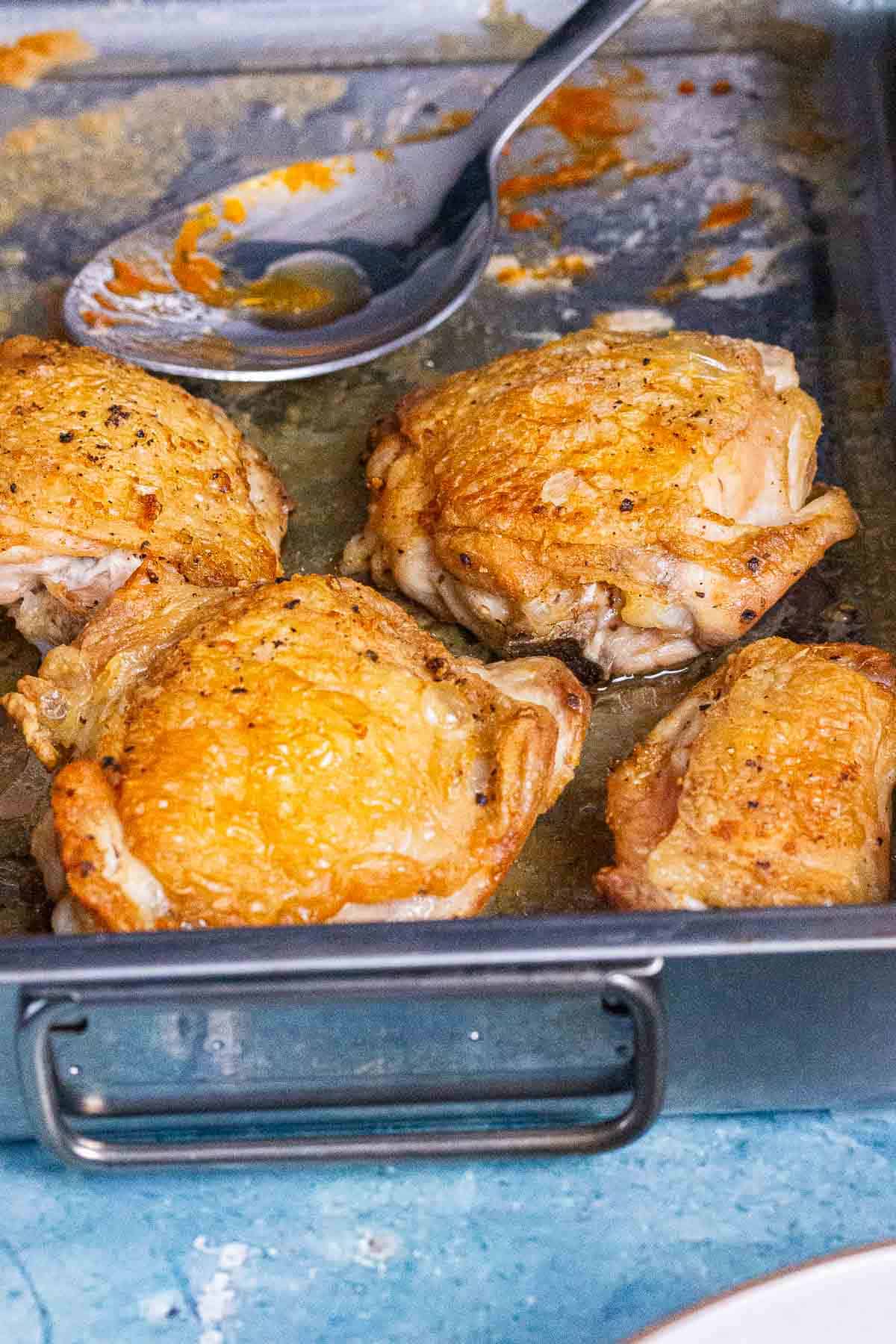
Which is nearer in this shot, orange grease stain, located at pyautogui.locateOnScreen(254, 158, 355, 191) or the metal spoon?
the metal spoon

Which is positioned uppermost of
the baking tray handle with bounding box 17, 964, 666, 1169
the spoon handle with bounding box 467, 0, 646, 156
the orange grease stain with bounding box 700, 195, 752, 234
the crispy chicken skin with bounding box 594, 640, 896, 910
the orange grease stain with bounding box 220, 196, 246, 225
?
the spoon handle with bounding box 467, 0, 646, 156

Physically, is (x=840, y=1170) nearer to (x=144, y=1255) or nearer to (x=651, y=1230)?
(x=651, y=1230)

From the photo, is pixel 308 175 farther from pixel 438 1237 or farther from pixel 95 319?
pixel 438 1237

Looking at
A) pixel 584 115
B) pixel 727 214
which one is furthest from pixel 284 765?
pixel 584 115

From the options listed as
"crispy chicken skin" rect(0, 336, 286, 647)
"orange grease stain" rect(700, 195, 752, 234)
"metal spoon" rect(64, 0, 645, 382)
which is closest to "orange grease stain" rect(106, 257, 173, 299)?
"metal spoon" rect(64, 0, 645, 382)

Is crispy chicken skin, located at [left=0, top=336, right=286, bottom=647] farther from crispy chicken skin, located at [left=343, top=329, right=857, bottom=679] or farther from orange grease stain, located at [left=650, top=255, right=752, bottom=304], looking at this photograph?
orange grease stain, located at [left=650, top=255, right=752, bottom=304]

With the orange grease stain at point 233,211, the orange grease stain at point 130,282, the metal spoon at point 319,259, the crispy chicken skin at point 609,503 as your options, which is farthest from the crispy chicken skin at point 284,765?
the orange grease stain at point 233,211
